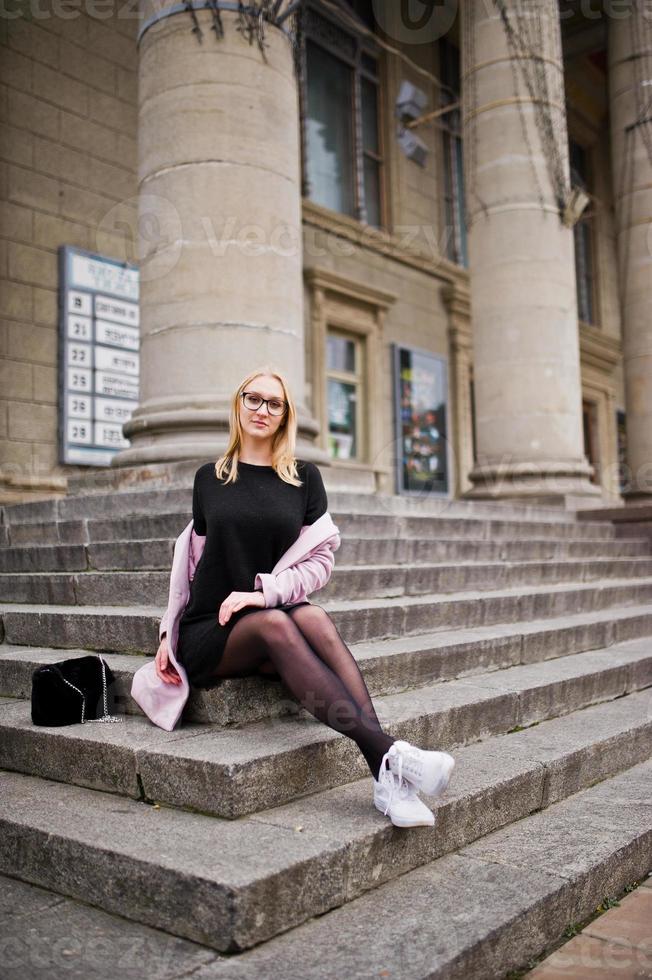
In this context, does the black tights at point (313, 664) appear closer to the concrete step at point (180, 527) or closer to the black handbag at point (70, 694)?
the black handbag at point (70, 694)

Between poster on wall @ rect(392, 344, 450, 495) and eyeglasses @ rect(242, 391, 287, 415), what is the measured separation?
427 inches

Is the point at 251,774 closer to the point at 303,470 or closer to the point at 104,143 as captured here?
the point at 303,470

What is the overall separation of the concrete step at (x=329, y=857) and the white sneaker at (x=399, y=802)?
0.06m

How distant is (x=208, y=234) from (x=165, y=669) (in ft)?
13.1

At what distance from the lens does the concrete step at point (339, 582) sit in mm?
4797

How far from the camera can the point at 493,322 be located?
34.1 ft

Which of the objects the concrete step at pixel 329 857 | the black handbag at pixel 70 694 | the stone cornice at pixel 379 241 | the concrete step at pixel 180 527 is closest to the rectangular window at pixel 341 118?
the stone cornice at pixel 379 241

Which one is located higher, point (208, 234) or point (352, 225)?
point (352, 225)

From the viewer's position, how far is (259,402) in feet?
12.4

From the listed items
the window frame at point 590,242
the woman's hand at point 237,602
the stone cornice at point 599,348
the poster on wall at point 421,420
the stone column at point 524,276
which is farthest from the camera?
the window frame at point 590,242

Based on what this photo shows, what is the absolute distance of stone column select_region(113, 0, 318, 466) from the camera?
6551 millimetres

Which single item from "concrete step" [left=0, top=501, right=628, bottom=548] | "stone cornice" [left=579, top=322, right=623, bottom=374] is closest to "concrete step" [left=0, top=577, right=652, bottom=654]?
"concrete step" [left=0, top=501, right=628, bottom=548]

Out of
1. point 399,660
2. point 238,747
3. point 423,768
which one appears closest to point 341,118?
point 399,660

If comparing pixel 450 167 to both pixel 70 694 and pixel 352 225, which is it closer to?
pixel 352 225
